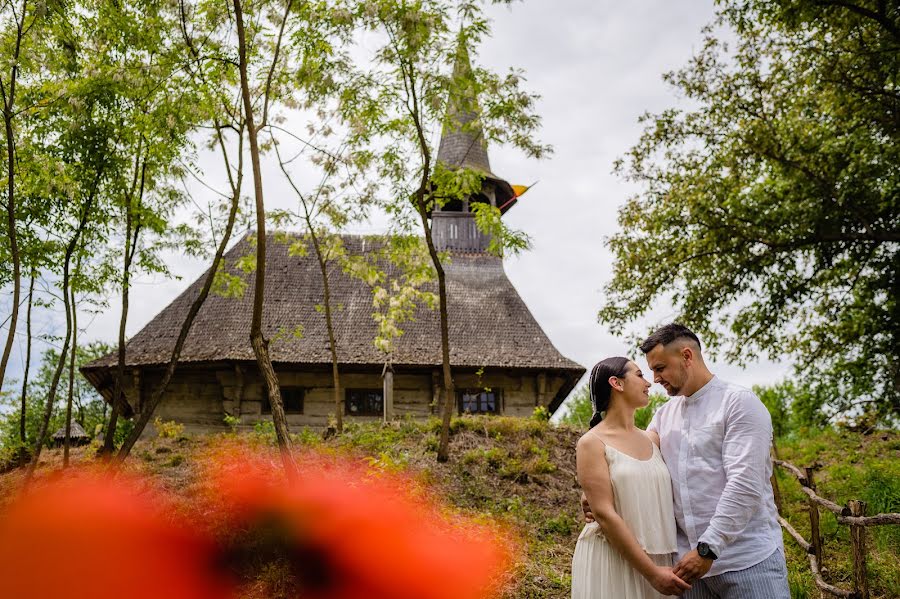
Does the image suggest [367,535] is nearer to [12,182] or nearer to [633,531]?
[633,531]

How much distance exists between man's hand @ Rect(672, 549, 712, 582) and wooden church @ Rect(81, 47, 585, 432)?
40.5 ft

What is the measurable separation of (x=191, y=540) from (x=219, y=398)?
9.64m

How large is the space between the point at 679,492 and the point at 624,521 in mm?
332

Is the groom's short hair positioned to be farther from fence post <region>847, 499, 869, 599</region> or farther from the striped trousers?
fence post <region>847, 499, 869, 599</region>

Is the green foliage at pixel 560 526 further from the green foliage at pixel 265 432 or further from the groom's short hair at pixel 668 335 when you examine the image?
the groom's short hair at pixel 668 335

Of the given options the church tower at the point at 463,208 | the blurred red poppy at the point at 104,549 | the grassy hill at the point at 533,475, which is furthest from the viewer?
the church tower at the point at 463,208

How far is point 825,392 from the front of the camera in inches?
480

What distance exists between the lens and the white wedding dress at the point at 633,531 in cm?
299

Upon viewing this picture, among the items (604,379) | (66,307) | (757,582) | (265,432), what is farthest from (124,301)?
(757,582)

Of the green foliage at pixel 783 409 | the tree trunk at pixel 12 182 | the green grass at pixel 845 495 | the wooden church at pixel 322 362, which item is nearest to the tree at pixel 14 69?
the tree trunk at pixel 12 182

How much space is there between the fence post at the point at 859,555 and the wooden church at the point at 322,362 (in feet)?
33.8

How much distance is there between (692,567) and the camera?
285 cm

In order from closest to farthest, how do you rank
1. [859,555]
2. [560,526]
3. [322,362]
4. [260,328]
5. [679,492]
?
[679,492] < [859,555] < [260,328] < [560,526] < [322,362]

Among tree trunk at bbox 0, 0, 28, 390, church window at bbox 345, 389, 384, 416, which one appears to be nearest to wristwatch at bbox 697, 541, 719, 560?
tree trunk at bbox 0, 0, 28, 390
